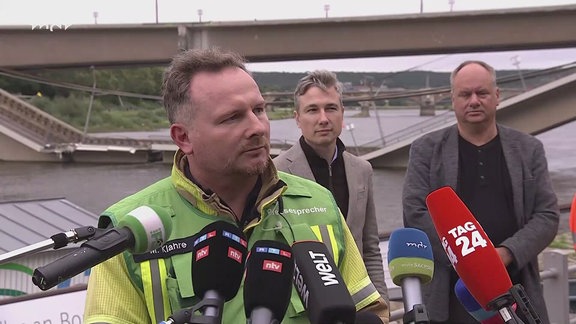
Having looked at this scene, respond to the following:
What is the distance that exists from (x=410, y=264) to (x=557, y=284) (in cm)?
305

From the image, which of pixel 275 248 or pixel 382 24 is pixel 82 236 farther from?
pixel 382 24

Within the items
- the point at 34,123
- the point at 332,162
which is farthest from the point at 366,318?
the point at 34,123

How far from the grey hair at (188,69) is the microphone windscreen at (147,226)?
1.52ft

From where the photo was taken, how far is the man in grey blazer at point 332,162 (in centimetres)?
373

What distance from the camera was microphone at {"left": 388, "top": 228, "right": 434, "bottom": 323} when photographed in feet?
6.69

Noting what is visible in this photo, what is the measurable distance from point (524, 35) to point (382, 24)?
538 centimetres

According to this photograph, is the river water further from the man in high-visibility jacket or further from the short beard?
the short beard

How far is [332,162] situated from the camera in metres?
3.88

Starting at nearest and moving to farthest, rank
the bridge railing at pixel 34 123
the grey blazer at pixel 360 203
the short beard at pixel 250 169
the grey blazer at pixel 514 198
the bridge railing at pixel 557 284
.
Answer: the short beard at pixel 250 169 < the grey blazer at pixel 514 198 < the grey blazer at pixel 360 203 < the bridge railing at pixel 557 284 < the bridge railing at pixel 34 123

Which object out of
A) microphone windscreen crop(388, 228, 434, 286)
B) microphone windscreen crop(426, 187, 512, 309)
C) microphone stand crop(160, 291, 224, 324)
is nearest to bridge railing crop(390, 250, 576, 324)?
microphone windscreen crop(426, 187, 512, 309)

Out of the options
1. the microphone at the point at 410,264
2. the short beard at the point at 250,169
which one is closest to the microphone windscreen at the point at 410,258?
the microphone at the point at 410,264

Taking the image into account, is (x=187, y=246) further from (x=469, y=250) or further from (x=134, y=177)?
(x=134, y=177)

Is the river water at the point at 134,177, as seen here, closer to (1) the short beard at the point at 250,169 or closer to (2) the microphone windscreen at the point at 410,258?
(2) the microphone windscreen at the point at 410,258

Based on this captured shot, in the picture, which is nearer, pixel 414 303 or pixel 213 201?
pixel 414 303
